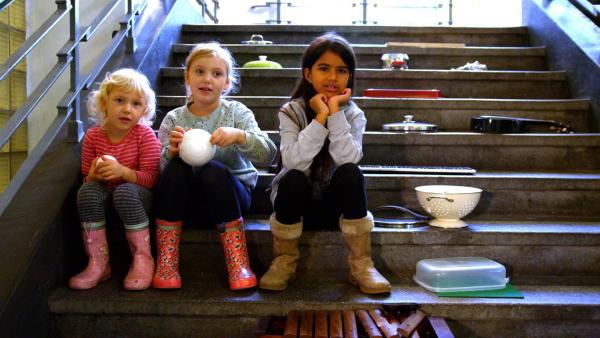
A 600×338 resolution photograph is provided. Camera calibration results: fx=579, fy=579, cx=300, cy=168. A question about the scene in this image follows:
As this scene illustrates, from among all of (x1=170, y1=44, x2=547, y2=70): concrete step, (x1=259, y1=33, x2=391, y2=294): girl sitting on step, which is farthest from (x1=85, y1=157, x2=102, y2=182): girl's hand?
(x1=170, y1=44, x2=547, y2=70): concrete step

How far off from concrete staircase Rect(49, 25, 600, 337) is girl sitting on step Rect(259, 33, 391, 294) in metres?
0.07

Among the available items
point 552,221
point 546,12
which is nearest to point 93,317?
point 552,221

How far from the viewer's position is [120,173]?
165cm

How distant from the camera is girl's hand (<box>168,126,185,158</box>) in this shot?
1.65m

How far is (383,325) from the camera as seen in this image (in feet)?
4.57

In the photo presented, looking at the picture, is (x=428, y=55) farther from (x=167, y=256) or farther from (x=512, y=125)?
(x=167, y=256)

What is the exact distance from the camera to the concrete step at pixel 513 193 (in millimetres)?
2002

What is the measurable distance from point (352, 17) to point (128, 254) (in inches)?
169

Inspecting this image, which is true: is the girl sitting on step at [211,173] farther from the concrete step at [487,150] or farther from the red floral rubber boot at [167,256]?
the concrete step at [487,150]

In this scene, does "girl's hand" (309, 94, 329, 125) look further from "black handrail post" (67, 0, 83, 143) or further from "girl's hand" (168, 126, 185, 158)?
"black handrail post" (67, 0, 83, 143)

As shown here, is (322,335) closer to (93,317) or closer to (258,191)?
(93,317)

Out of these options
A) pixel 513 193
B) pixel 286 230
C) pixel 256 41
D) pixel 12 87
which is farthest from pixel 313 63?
pixel 12 87

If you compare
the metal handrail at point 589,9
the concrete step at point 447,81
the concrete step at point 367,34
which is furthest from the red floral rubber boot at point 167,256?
the metal handrail at point 589,9

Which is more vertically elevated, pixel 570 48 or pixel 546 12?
pixel 546 12
